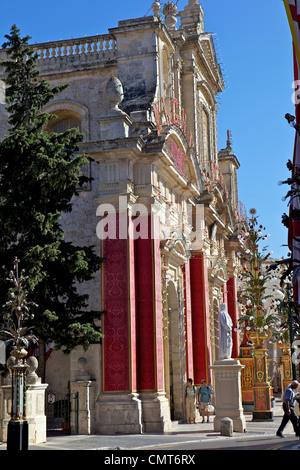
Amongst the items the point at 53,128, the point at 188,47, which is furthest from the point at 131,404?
the point at 188,47

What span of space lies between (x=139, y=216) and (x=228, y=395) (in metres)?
6.53

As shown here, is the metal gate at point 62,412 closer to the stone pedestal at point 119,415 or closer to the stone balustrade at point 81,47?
the stone pedestal at point 119,415

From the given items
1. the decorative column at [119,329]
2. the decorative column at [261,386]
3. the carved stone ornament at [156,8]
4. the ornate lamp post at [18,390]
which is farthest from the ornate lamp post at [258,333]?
the ornate lamp post at [18,390]

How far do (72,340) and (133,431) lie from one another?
→ 357 centimetres

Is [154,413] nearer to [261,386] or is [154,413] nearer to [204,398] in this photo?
[204,398]

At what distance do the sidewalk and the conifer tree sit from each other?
9.02 ft

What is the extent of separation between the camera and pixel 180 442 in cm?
1866

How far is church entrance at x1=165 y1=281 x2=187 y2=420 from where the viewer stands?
2780 cm

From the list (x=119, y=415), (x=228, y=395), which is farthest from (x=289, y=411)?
(x=119, y=415)

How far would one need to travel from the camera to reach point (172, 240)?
26312 mm

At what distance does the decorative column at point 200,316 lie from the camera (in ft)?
100

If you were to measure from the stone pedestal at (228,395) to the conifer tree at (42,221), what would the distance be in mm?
4020
